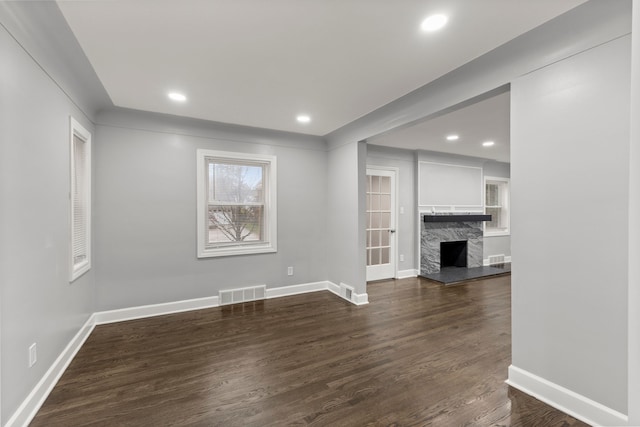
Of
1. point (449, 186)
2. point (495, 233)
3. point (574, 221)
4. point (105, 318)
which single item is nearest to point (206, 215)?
point (105, 318)

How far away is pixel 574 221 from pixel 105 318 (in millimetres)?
4535

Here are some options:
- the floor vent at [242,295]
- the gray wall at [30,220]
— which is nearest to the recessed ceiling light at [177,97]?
the gray wall at [30,220]

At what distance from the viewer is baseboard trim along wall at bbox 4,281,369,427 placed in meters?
1.83

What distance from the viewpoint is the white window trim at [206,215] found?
3.79 meters

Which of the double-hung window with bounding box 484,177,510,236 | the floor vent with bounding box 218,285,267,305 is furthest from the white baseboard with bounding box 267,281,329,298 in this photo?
the double-hung window with bounding box 484,177,510,236

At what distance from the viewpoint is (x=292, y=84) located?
2.65m

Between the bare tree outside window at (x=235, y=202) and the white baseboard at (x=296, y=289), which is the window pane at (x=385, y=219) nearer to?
the white baseboard at (x=296, y=289)

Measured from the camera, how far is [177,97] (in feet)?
9.68

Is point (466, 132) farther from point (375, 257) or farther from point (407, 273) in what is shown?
point (407, 273)

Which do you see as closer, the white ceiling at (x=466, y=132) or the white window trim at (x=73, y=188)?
the white window trim at (x=73, y=188)

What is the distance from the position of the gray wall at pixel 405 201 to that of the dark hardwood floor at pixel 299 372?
6.07 ft

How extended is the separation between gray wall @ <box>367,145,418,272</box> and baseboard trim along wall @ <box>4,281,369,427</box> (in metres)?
1.80

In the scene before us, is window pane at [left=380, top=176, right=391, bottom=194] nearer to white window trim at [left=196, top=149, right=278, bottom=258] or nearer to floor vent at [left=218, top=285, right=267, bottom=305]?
white window trim at [left=196, top=149, right=278, bottom=258]

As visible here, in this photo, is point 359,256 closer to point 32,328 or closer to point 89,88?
point 32,328
